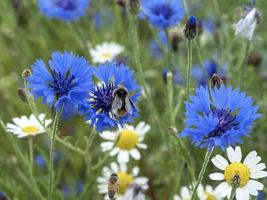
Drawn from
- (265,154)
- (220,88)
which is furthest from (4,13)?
(220,88)

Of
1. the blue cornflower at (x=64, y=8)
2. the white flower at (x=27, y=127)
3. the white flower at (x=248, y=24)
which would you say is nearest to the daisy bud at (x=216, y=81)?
the white flower at (x=248, y=24)

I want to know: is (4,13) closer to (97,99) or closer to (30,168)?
(30,168)

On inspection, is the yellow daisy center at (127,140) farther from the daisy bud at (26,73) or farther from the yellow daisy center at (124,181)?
the daisy bud at (26,73)

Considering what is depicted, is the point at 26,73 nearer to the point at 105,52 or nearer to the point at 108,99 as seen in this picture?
the point at 108,99

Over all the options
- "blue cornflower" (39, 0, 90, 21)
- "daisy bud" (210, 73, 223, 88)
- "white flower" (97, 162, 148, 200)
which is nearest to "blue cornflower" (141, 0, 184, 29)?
"blue cornflower" (39, 0, 90, 21)

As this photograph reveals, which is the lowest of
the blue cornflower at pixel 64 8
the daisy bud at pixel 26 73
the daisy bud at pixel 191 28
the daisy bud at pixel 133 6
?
the daisy bud at pixel 26 73

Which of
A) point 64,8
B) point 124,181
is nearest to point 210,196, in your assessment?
point 124,181
